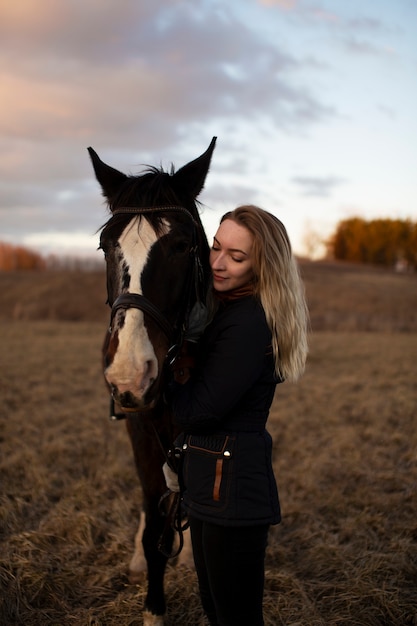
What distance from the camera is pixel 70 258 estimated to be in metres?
70.8

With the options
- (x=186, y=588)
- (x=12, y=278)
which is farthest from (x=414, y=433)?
(x=12, y=278)

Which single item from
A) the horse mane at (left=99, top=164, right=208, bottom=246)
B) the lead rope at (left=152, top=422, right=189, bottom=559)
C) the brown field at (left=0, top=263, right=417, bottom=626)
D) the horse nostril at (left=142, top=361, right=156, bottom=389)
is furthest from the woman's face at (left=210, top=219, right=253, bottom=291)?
the brown field at (left=0, top=263, right=417, bottom=626)

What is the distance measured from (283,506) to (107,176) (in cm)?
367

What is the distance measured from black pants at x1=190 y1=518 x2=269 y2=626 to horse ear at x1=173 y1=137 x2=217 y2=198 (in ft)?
5.30

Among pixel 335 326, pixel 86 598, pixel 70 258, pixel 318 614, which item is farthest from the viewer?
pixel 70 258

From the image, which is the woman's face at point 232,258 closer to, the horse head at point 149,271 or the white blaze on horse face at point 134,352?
the horse head at point 149,271

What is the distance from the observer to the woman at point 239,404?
2000 millimetres

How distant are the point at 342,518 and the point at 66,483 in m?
2.93

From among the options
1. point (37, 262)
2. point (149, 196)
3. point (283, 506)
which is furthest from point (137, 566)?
point (37, 262)

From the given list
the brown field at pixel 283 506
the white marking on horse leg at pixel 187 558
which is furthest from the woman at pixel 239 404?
the white marking on horse leg at pixel 187 558

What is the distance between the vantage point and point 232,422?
82.6 inches

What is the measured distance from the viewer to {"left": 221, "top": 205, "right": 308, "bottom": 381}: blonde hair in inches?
82.8

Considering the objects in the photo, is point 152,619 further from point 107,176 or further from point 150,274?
point 107,176

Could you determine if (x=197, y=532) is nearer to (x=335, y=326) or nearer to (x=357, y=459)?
(x=357, y=459)
